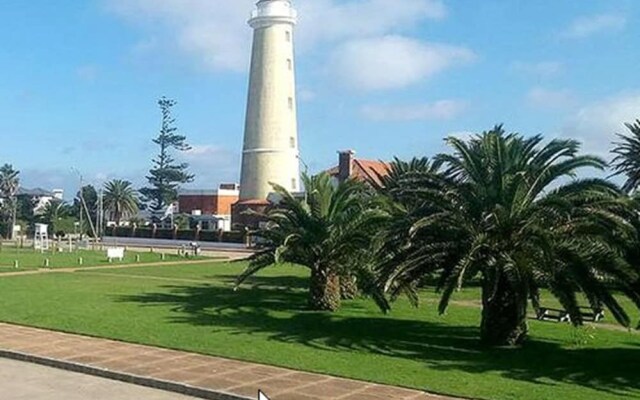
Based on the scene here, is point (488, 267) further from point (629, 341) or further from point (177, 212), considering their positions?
point (177, 212)

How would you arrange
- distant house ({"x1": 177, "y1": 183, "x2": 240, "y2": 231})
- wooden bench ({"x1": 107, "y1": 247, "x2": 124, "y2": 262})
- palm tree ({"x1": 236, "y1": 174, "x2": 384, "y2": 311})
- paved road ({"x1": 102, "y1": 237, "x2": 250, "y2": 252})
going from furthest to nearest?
distant house ({"x1": 177, "y1": 183, "x2": 240, "y2": 231}), paved road ({"x1": 102, "y1": 237, "x2": 250, "y2": 252}), wooden bench ({"x1": 107, "y1": 247, "x2": 124, "y2": 262}), palm tree ({"x1": 236, "y1": 174, "x2": 384, "y2": 311})

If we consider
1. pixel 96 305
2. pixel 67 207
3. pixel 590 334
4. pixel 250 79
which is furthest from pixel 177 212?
pixel 590 334

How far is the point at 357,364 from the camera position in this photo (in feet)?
41.8

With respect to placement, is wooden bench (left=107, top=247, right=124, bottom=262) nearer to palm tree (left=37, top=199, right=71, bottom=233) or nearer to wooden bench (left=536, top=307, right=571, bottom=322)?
wooden bench (left=536, top=307, right=571, bottom=322)

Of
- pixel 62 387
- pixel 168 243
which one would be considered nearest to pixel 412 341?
pixel 62 387

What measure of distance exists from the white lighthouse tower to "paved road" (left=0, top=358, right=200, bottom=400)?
162ft

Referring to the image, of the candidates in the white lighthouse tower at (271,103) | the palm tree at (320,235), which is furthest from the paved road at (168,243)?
the palm tree at (320,235)

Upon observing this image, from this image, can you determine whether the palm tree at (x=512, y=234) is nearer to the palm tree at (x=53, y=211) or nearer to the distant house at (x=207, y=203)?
the distant house at (x=207, y=203)

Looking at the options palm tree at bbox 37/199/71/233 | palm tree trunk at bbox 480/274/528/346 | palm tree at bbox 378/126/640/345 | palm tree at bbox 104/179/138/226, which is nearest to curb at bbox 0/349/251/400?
palm tree at bbox 378/126/640/345

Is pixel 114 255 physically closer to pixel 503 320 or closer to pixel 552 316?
pixel 552 316

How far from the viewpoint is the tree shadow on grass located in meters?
12.3

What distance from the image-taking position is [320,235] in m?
19.7

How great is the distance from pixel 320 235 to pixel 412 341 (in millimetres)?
5195

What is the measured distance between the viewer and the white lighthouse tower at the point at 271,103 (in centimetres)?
6181
